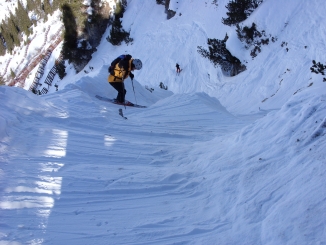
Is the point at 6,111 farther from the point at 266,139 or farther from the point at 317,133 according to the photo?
the point at 317,133

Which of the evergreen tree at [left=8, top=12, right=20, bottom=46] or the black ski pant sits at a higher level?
the evergreen tree at [left=8, top=12, right=20, bottom=46]

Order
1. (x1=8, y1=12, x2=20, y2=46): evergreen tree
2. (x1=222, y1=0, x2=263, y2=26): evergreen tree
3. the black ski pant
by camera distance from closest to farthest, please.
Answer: the black ski pant < (x1=222, y1=0, x2=263, y2=26): evergreen tree < (x1=8, y1=12, x2=20, y2=46): evergreen tree

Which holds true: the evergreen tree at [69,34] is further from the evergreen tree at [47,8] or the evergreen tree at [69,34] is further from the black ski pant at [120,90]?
the evergreen tree at [47,8]

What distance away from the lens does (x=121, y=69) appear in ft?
28.8

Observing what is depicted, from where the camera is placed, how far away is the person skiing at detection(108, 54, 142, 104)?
8.52 metres

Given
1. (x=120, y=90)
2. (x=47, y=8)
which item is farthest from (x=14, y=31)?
(x=120, y=90)

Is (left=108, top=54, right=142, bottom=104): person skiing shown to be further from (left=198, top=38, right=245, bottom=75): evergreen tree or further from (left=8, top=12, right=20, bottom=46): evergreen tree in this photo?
(left=8, top=12, right=20, bottom=46): evergreen tree

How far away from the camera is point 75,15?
3178cm

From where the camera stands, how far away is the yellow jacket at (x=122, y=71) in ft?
28.0

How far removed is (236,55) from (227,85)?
1.57 metres

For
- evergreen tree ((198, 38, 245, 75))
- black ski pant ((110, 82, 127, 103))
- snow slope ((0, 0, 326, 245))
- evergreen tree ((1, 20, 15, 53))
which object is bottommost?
snow slope ((0, 0, 326, 245))

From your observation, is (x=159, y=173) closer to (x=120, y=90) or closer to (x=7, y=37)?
(x=120, y=90)

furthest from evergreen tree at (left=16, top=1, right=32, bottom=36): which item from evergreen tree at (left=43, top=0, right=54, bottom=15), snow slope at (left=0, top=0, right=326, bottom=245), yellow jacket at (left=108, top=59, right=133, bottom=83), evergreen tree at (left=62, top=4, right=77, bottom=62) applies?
snow slope at (left=0, top=0, right=326, bottom=245)

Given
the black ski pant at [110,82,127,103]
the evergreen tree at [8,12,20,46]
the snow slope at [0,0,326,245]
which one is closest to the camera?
the snow slope at [0,0,326,245]
